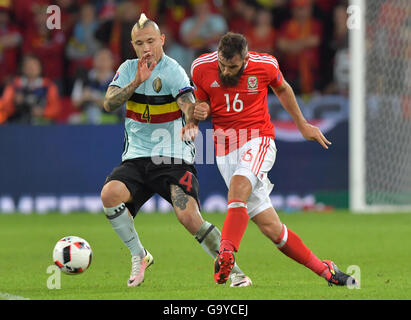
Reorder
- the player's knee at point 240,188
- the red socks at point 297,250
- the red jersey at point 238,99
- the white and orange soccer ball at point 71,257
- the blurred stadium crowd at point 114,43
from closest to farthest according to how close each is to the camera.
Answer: the player's knee at point 240,188 → the red socks at point 297,250 → the red jersey at point 238,99 → the white and orange soccer ball at point 71,257 → the blurred stadium crowd at point 114,43

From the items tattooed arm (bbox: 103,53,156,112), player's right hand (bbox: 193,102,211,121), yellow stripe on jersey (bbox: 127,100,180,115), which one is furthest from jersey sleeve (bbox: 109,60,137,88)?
player's right hand (bbox: 193,102,211,121)

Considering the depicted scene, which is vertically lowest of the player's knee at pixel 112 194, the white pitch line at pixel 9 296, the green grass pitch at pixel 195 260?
the green grass pitch at pixel 195 260

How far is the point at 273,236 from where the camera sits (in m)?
6.67

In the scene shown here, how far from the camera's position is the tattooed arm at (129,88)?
6.72m

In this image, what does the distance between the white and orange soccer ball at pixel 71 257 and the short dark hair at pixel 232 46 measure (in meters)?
1.87

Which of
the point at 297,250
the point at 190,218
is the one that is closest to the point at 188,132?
the point at 190,218

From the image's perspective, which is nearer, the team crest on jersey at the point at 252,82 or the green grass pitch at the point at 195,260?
the green grass pitch at the point at 195,260

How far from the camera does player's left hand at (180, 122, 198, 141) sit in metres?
6.69

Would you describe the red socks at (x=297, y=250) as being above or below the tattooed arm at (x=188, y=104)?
below

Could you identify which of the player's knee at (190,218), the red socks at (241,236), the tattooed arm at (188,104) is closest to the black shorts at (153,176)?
the player's knee at (190,218)

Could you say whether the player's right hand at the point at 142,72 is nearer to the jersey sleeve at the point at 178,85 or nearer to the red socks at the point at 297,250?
the jersey sleeve at the point at 178,85

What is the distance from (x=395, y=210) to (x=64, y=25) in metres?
6.86

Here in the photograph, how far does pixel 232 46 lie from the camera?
6520mm

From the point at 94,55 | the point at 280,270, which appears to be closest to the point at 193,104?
the point at 280,270
